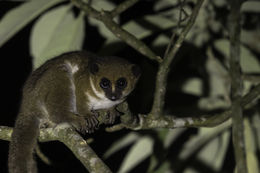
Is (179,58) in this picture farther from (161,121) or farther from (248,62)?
(161,121)

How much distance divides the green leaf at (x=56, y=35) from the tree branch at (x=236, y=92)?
5.82ft

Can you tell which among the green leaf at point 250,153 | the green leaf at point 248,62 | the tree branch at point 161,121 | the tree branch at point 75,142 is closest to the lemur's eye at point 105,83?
the tree branch at point 161,121

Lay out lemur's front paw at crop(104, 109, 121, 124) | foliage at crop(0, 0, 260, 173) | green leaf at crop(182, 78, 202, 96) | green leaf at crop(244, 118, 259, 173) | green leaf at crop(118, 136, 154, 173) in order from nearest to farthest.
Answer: lemur's front paw at crop(104, 109, 121, 124)
green leaf at crop(244, 118, 259, 173)
foliage at crop(0, 0, 260, 173)
green leaf at crop(118, 136, 154, 173)
green leaf at crop(182, 78, 202, 96)

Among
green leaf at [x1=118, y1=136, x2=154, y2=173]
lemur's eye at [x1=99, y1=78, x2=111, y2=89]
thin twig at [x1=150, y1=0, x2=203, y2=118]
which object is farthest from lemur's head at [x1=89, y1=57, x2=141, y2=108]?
green leaf at [x1=118, y1=136, x2=154, y2=173]

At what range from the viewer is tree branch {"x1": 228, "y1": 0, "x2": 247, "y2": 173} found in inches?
89.6

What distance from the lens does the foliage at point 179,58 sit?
4281mm

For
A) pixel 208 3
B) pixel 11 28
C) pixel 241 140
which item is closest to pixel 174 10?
pixel 208 3

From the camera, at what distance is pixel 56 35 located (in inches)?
178

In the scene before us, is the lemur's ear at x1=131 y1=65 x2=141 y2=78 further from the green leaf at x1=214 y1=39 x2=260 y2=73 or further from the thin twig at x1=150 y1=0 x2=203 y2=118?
the green leaf at x1=214 y1=39 x2=260 y2=73

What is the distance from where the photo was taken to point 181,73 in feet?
18.7

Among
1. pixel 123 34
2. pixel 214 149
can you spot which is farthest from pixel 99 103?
pixel 214 149

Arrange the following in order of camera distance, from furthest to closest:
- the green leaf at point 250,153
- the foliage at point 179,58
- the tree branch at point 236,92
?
the foliage at point 179,58 < the green leaf at point 250,153 < the tree branch at point 236,92

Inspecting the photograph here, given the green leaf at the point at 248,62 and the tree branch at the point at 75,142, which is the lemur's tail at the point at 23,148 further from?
the green leaf at the point at 248,62

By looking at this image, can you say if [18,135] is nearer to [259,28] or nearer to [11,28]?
[11,28]
